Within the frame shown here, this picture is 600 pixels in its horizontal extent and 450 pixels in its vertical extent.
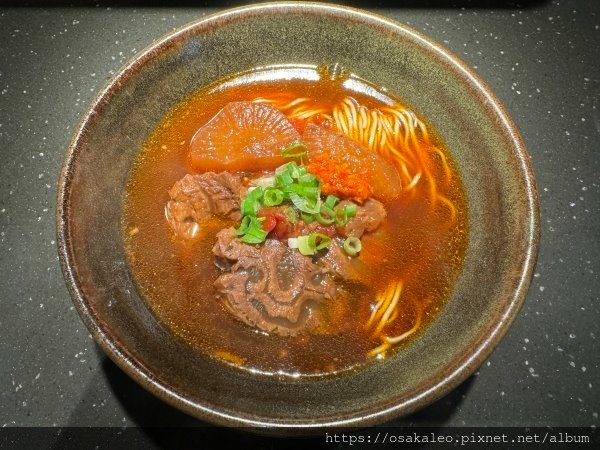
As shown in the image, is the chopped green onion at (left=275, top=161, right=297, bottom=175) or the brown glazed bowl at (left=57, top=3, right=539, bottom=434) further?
the chopped green onion at (left=275, top=161, right=297, bottom=175)

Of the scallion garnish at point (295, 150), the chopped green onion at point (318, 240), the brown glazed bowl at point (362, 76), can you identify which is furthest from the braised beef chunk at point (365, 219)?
the brown glazed bowl at point (362, 76)

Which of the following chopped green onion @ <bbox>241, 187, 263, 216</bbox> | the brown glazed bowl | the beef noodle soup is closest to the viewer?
the brown glazed bowl

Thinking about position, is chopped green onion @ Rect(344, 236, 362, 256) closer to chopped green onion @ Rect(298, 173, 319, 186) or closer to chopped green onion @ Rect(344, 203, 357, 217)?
chopped green onion @ Rect(344, 203, 357, 217)

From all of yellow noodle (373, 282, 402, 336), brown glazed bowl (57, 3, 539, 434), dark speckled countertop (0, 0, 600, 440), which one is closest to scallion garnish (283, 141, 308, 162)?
brown glazed bowl (57, 3, 539, 434)

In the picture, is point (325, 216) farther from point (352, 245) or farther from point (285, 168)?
point (285, 168)

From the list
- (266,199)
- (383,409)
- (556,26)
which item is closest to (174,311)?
(266,199)

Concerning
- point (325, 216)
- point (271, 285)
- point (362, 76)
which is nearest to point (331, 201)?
point (325, 216)

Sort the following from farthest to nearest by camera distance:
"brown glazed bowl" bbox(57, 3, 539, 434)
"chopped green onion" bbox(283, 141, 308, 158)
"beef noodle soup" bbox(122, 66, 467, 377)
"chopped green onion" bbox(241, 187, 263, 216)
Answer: "chopped green onion" bbox(283, 141, 308, 158) < "chopped green onion" bbox(241, 187, 263, 216) < "beef noodle soup" bbox(122, 66, 467, 377) < "brown glazed bowl" bbox(57, 3, 539, 434)
